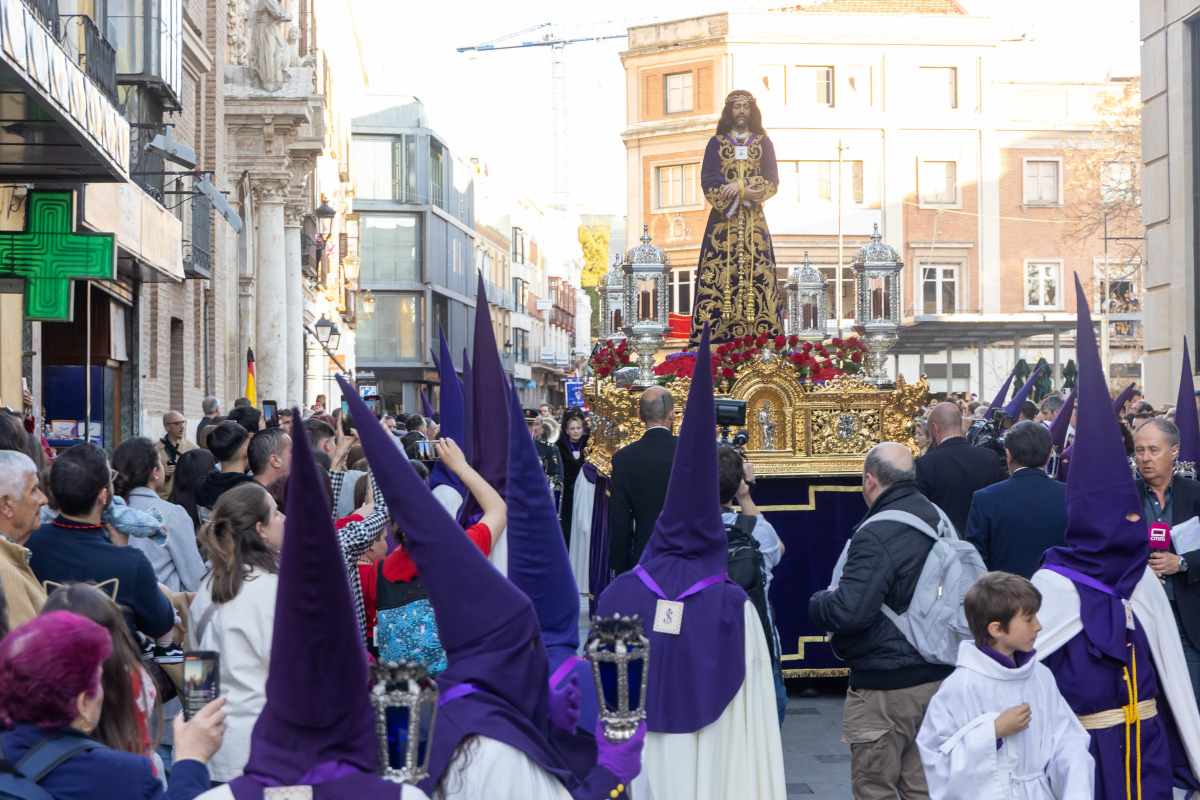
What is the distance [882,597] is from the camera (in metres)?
6.73

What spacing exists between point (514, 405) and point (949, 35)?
48.5 meters

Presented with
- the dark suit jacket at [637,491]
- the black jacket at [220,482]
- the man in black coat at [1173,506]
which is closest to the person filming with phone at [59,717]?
the black jacket at [220,482]

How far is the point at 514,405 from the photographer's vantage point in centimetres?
485

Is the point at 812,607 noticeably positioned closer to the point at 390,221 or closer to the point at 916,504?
the point at 916,504

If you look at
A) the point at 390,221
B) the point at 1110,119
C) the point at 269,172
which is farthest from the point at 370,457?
the point at 390,221

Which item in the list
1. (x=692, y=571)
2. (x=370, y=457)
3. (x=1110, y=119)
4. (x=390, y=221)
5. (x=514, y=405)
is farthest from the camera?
(x=390, y=221)

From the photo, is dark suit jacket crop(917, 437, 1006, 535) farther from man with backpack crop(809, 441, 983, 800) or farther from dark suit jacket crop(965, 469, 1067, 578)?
man with backpack crop(809, 441, 983, 800)

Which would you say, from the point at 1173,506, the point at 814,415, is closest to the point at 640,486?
the point at 814,415

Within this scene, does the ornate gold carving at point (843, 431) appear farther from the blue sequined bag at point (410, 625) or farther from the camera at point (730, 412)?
the blue sequined bag at point (410, 625)

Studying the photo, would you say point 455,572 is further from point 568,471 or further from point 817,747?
point 568,471

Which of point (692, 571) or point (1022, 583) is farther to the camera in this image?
point (692, 571)

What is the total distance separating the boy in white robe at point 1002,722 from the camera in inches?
217

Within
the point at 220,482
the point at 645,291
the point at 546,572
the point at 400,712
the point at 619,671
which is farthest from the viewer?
the point at 645,291

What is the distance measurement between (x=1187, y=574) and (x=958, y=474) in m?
2.73
